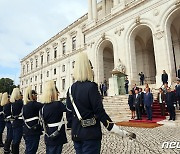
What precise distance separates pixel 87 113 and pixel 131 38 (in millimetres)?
20975

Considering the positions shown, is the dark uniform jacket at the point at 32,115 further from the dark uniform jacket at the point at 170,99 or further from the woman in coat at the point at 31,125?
the dark uniform jacket at the point at 170,99

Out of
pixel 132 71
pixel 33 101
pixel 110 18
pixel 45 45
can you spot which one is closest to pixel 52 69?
pixel 45 45

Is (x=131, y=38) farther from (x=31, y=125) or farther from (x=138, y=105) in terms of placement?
(x=31, y=125)

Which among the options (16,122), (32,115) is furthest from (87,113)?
(16,122)

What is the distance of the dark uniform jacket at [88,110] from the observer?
7.71 feet

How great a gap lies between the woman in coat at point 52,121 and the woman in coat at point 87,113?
3.00 feet

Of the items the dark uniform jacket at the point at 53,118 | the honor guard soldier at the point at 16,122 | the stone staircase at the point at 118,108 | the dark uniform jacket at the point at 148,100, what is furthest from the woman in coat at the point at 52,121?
the stone staircase at the point at 118,108

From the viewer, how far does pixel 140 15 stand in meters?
20.7

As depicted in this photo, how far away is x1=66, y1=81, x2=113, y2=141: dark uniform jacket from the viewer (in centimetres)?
235

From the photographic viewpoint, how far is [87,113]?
7.98 feet

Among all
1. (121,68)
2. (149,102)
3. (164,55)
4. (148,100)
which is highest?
(164,55)

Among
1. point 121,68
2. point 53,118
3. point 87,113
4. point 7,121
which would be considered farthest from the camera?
point 121,68

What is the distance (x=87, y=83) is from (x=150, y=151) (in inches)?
148

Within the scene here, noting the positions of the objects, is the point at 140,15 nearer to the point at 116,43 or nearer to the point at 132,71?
the point at 116,43
